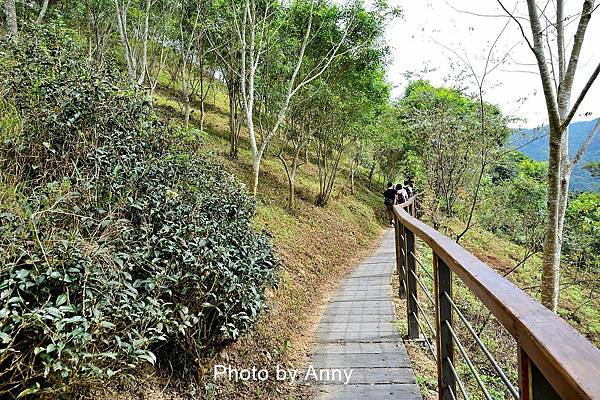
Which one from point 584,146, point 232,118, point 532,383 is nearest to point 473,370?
point 532,383

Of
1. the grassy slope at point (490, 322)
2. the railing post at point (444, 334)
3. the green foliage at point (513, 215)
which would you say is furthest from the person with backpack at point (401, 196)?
the railing post at point (444, 334)

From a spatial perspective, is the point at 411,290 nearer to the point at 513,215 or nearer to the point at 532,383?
the point at 532,383

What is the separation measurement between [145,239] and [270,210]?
22.9ft

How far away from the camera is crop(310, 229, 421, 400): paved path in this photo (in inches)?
114

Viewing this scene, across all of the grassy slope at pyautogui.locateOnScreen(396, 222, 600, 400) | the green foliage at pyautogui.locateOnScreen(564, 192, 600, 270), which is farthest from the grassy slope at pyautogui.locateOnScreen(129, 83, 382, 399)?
the green foliage at pyautogui.locateOnScreen(564, 192, 600, 270)

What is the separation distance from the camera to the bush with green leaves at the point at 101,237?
1939mm

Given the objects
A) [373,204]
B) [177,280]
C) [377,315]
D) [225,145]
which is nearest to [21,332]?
[177,280]

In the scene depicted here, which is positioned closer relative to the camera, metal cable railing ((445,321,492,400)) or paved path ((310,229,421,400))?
metal cable railing ((445,321,492,400))

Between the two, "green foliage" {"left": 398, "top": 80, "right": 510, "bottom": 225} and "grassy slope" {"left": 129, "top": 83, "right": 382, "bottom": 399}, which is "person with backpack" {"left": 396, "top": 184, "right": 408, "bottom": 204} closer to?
"grassy slope" {"left": 129, "top": 83, "right": 382, "bottom": 399}

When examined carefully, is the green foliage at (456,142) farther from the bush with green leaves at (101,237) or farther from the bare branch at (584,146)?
the bush with green leaves at (101,237)

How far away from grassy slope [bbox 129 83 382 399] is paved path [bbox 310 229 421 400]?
23 cm

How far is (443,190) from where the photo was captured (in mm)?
8570

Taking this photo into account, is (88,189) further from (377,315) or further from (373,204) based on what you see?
(373,204)

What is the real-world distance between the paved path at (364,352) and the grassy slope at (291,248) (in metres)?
0.23
